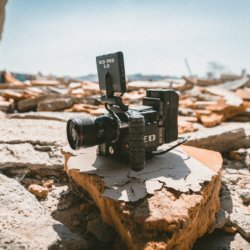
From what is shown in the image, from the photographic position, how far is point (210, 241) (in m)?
1.98

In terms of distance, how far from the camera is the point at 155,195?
177cm

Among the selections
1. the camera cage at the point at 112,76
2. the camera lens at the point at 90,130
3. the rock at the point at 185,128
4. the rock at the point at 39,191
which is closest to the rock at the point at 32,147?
the rock at the point at 39,191

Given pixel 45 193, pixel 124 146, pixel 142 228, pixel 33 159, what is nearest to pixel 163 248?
pixel 142 228

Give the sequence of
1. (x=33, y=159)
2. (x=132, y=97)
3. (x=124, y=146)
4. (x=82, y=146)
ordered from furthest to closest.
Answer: (x=132, y=97), (x=33, y=159), (x=124, y=146), (x=82, y=146)

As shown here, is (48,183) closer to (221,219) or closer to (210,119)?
(221,219)

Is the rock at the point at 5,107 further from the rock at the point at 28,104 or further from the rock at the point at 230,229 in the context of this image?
the rock at the point at 230,229

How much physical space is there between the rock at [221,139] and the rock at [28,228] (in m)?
1.93

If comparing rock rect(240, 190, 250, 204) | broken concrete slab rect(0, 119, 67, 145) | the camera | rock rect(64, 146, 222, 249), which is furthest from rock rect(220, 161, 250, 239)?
broken concrete slab rect(0, 119, 67, 145)

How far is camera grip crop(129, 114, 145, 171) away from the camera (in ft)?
5.98

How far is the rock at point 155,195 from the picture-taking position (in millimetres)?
1555

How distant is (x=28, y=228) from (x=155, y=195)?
73cm

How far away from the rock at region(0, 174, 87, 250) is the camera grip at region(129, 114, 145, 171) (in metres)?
0.56

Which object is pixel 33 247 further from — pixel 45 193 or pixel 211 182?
pixel 211 182

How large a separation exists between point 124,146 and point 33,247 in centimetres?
85
